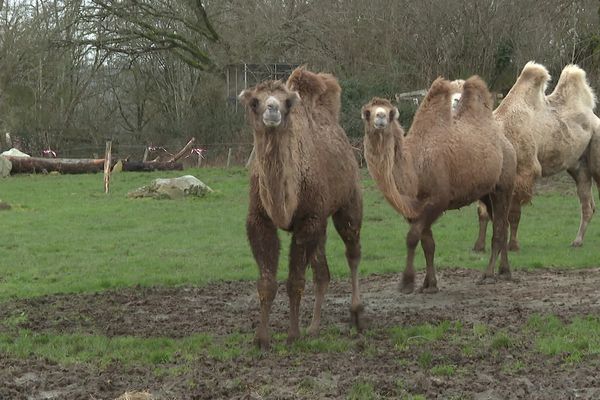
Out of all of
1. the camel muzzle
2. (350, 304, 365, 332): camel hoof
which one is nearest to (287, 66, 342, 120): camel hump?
the camel muzzle

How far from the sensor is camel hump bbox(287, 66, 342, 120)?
316 inches

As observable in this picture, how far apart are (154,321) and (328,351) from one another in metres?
2.03

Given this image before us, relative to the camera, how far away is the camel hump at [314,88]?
8023 mm

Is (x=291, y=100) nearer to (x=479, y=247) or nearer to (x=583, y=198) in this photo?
(x=479, y=247)

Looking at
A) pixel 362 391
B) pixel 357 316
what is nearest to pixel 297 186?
pixel 357 316

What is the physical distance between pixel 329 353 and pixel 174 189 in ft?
48.9

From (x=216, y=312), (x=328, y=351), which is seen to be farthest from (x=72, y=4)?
(x=328, y=351)

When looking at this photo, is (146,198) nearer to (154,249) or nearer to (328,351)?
(154,249)

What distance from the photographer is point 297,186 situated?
6820 millimetres

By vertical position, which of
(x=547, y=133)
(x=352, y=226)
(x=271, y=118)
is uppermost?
(x=271, y=118)

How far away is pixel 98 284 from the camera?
34.3 ft

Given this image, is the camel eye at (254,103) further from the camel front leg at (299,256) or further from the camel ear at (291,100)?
the camel front leg at (299,256)

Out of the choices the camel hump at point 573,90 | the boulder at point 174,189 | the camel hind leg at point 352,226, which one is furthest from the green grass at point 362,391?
the boulder at point 174,189

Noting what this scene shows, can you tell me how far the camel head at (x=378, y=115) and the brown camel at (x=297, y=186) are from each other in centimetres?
31
